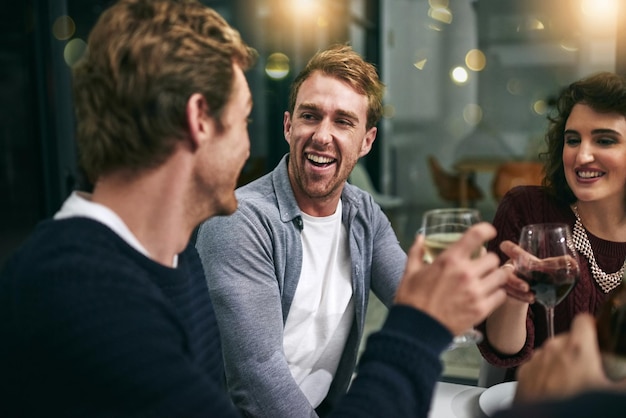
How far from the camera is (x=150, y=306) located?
0.84 meters

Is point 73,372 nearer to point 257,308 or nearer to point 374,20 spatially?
point 257,308

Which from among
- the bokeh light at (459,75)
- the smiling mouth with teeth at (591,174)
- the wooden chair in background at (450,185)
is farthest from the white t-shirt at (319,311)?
the bokeh light at (459,75)

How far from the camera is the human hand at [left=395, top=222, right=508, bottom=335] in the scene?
833mm

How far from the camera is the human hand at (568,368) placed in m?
0.66

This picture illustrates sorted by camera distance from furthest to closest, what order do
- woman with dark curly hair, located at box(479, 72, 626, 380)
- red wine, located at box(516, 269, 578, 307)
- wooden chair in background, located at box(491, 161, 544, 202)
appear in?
wooden chair in background, located at box(491, 161, 544, 202) → woman with dark curly hair, located at box(479, 72, 626, 380) → red wine, located at box(516, 269, 578, 307)

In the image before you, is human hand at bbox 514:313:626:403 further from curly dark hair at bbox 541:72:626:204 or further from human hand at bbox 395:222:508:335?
curly dark hair at bbox 541:72:626:204

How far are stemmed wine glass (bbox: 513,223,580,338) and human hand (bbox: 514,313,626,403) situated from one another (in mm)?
442

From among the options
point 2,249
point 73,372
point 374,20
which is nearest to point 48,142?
point 2,249

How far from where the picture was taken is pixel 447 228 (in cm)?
107

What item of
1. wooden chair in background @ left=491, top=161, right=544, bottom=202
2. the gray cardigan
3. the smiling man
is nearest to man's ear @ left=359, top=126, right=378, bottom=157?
the smiling man

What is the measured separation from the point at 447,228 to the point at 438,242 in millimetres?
52

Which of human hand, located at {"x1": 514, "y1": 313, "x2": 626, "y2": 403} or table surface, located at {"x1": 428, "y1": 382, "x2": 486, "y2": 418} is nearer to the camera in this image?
human hand, located at {"x1": 514, "y1": 313, "x2": 626, "y2": 403}

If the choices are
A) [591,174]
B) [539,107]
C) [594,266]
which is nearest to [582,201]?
[591,174]

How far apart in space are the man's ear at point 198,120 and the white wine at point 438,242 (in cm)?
40
